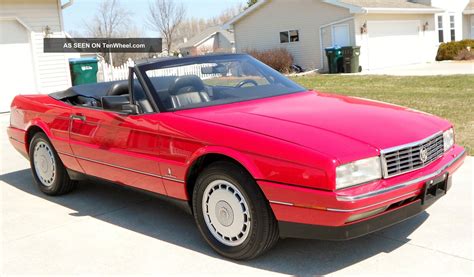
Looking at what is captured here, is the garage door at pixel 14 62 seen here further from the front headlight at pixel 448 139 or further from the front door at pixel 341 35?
the front door at pixel 341 35

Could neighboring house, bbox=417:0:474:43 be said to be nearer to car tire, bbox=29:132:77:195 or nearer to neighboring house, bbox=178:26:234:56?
car tire, bbox=29:132:77:195

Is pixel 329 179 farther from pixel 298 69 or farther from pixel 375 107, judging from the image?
pixel 298 69

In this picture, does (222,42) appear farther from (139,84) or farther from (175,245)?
(175,245)

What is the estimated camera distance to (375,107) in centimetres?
434

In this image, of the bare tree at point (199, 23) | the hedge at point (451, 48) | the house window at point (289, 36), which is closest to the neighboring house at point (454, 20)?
the hedge at point (451, 48)

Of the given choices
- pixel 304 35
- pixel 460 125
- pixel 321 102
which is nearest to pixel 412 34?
pixel 304 35

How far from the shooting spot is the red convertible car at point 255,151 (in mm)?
3314

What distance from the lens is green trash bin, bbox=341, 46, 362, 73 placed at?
22.4 m

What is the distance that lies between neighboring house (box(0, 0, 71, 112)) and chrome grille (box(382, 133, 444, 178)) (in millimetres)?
13441

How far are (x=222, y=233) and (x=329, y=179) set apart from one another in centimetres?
105

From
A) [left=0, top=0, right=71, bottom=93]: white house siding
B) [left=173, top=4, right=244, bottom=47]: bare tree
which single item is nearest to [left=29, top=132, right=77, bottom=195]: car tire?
[left=0, top=0, right=71, bottom=93]: white house siding

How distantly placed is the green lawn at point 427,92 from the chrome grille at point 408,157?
3.11m

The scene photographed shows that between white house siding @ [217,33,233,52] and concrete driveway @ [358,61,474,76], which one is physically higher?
white house siding @ [217,33,233,52]

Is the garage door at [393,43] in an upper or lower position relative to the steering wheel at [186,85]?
upper
